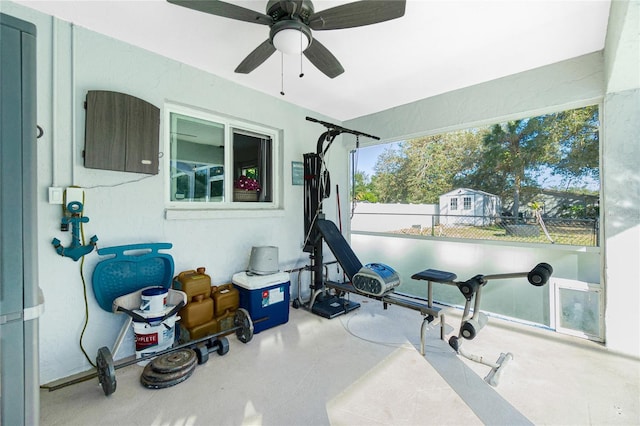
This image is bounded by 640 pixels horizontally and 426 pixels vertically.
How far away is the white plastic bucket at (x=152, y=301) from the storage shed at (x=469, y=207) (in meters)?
3.50

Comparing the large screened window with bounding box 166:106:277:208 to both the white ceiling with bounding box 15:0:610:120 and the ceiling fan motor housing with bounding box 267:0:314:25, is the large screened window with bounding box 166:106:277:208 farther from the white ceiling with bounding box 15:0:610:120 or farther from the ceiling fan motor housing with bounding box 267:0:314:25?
the ceiling fan motor housing with bounding box 267:0:314:25

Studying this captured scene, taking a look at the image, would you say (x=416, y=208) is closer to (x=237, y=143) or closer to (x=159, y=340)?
(x=237, y=143)

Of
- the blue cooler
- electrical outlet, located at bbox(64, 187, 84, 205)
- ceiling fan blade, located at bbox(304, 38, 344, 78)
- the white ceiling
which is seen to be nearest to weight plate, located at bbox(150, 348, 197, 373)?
the blue cooler

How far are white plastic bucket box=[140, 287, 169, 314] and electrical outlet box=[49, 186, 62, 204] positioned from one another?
92 cm

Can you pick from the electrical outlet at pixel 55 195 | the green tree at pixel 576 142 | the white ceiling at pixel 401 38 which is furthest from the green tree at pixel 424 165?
the electrical outlet at pixel 55 195

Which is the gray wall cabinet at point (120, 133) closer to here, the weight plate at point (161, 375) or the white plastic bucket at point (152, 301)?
the white plastic bucket at point (152, 301)

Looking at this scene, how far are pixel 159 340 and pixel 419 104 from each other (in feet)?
12.7

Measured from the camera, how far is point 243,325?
2.59 meters

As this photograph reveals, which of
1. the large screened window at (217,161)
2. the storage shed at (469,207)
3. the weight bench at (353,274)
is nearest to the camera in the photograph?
the weight bench at (353,274)

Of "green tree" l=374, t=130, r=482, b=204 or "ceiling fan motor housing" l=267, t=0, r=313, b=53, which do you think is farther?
"green tree" l=374, t=130, r=482, b=204

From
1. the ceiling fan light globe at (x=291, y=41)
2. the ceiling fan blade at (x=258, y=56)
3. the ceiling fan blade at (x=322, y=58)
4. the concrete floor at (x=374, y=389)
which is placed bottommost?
the concrete floor at (x=374, y=389)

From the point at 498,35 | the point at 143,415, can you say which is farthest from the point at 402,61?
the point at 143,415

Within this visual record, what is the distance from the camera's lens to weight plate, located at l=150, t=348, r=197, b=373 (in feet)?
6.52

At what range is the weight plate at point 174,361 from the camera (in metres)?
1.99
